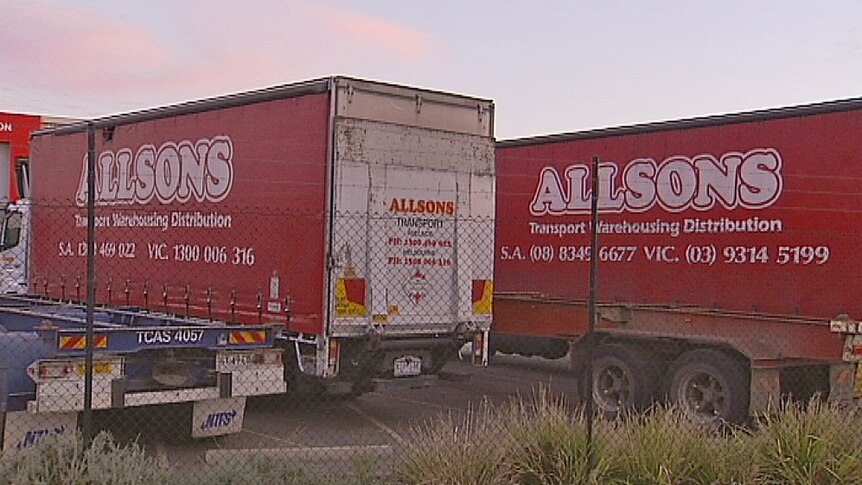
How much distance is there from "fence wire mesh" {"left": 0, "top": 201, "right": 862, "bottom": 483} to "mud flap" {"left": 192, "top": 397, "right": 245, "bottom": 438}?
2cm

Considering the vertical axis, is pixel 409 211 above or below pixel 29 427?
above

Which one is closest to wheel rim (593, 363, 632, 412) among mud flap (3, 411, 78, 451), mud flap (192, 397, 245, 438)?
mud flap (192, 397, 245, 438)

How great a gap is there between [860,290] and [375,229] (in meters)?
4.88

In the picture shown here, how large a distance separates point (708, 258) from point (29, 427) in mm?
7284

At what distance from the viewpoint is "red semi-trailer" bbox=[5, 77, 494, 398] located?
Result: 33.6 feet

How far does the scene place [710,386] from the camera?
10.7m

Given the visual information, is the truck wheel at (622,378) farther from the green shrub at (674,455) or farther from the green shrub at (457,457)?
the green shrub at (457,457)

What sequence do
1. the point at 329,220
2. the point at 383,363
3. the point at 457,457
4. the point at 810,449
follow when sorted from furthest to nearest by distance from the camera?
1. the point at 383,363
2. the point at 329,220
3. the point at 810,449
4. the point at 457,457

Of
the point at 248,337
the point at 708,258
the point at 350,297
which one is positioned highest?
the point at 708,258

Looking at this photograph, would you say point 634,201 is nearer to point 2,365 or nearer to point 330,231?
point 330,231

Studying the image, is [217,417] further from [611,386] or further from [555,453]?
[611,386]

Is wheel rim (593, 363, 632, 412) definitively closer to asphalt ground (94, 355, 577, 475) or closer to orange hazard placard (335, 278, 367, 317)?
asphalt ground (94, 355, 577, 475)

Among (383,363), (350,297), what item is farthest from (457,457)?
(383,363)

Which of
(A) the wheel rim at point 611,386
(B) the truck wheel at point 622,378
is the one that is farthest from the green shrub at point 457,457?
(A) the wheel rim at point 611,386
